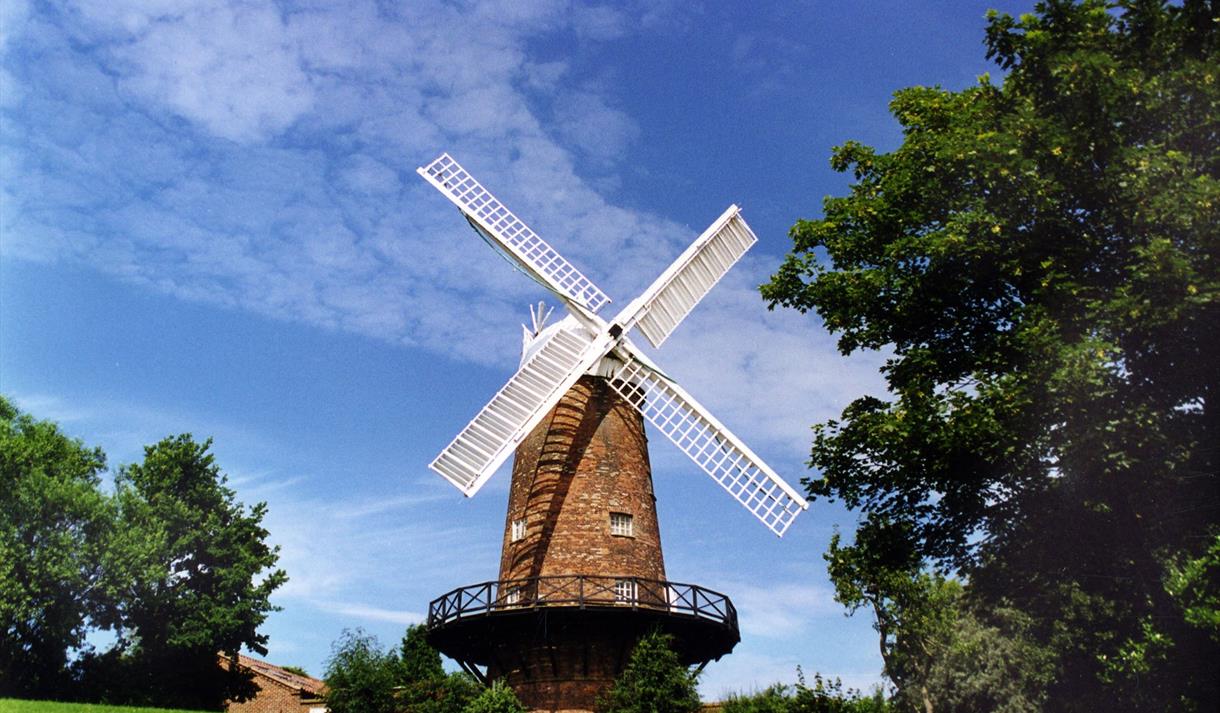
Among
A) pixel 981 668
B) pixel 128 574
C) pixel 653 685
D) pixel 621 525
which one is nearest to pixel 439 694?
pixel 653 685

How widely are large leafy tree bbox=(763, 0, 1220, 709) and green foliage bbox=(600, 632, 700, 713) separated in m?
6.64

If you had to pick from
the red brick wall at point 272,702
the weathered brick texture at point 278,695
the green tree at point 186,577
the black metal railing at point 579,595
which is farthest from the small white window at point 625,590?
the red brick wall at point 272,702

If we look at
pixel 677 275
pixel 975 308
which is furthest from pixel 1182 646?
pixel 677 275

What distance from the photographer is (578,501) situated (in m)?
24.9

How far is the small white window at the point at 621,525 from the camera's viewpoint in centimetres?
2480

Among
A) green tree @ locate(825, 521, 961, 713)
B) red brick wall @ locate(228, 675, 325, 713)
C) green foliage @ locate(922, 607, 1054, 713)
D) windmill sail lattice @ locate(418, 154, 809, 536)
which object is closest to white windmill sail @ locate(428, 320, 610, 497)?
windmill sail lattice @ locate(418, 154, 809, 536)

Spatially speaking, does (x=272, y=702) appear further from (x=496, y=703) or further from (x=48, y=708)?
(x=496, y=703)

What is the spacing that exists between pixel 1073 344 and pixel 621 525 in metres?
12.7

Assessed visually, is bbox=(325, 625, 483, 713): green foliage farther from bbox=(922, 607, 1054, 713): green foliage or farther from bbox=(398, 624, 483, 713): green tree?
bbox=(922, 607, 1054, 713): green foliage

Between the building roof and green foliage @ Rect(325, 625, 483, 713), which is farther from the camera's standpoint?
the building roof

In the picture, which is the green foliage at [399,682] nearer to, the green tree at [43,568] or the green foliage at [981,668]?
the green tree at [43,568]

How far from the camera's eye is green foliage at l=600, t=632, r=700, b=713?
22.0 meters

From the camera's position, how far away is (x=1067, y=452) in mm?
15250

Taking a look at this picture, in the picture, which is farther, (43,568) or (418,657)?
(43,568)
